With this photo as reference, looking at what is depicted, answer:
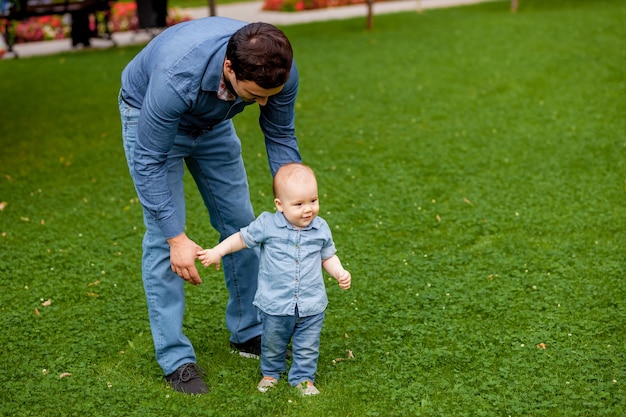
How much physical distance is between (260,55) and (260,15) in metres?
15.2

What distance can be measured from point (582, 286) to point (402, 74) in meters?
6.08

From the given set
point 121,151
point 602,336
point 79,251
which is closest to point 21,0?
point 121,151

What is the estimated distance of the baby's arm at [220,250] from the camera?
3.51 meters

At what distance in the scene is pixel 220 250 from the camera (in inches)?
141

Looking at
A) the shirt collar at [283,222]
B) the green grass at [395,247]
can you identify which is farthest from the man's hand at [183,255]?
the green grass at [395,247]

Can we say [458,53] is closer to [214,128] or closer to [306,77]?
[306,77]

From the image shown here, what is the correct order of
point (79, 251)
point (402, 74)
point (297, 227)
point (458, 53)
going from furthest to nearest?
point (458, 53), point (402, 74), point (79, 251), point (297, 227)

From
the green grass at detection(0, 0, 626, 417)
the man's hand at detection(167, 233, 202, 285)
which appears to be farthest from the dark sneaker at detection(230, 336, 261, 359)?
the man's hand at detection(167, 233, 202, 285)

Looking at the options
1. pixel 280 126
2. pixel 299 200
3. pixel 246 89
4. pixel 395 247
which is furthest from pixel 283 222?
pixel 395 247

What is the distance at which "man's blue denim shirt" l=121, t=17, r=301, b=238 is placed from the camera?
3.15m

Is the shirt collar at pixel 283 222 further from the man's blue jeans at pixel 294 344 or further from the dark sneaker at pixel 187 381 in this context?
the dark sneaker at pixel 187 381

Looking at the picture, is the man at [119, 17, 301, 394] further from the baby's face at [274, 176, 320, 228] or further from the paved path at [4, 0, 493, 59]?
the paved path at [4, 0, 493, 59]

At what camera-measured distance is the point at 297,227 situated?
3.57 meters

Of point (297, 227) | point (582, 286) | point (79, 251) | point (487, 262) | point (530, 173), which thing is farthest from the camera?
point (530, 173)
